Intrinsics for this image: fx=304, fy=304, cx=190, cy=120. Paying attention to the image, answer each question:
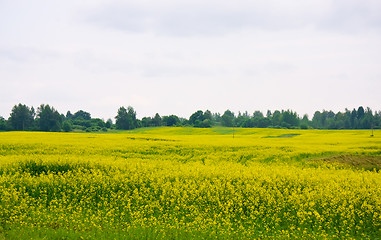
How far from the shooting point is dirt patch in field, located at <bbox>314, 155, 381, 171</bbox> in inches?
733

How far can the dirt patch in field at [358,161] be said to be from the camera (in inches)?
733

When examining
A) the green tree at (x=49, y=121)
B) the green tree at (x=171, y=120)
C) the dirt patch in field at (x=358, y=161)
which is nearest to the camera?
the dirt patch in field at (x=358, y=161)

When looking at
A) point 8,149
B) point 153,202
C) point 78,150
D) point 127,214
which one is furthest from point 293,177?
point 8,149

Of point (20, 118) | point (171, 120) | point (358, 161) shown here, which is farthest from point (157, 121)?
point (358, 161)

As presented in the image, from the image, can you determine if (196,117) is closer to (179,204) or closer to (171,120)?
(171,120)

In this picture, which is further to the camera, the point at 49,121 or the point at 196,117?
the point at 196,117

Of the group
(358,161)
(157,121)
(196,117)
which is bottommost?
(358,161)

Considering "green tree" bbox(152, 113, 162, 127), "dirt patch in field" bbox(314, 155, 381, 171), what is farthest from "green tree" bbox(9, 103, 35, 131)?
"dirt patch in field" bbox(314, 155, 381, 171)

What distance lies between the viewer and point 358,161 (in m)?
19.3

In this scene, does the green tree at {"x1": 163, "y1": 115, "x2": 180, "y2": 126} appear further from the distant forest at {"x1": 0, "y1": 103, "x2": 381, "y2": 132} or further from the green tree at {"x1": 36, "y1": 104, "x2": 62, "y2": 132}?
the green tree at {"x1": 36, "y1": 104, "x2": 62, "y2": 132}

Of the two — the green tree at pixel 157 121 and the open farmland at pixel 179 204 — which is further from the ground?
the green tree at pixel 157 121

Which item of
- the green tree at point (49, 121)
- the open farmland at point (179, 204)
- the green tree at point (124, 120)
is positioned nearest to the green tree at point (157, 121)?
the green tree at point (124, 120)

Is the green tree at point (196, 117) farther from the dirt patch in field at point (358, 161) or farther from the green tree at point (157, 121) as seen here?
the dirt patch in field at point (358, 161)

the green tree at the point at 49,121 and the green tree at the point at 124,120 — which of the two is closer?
the green tree at the point at 49,121
